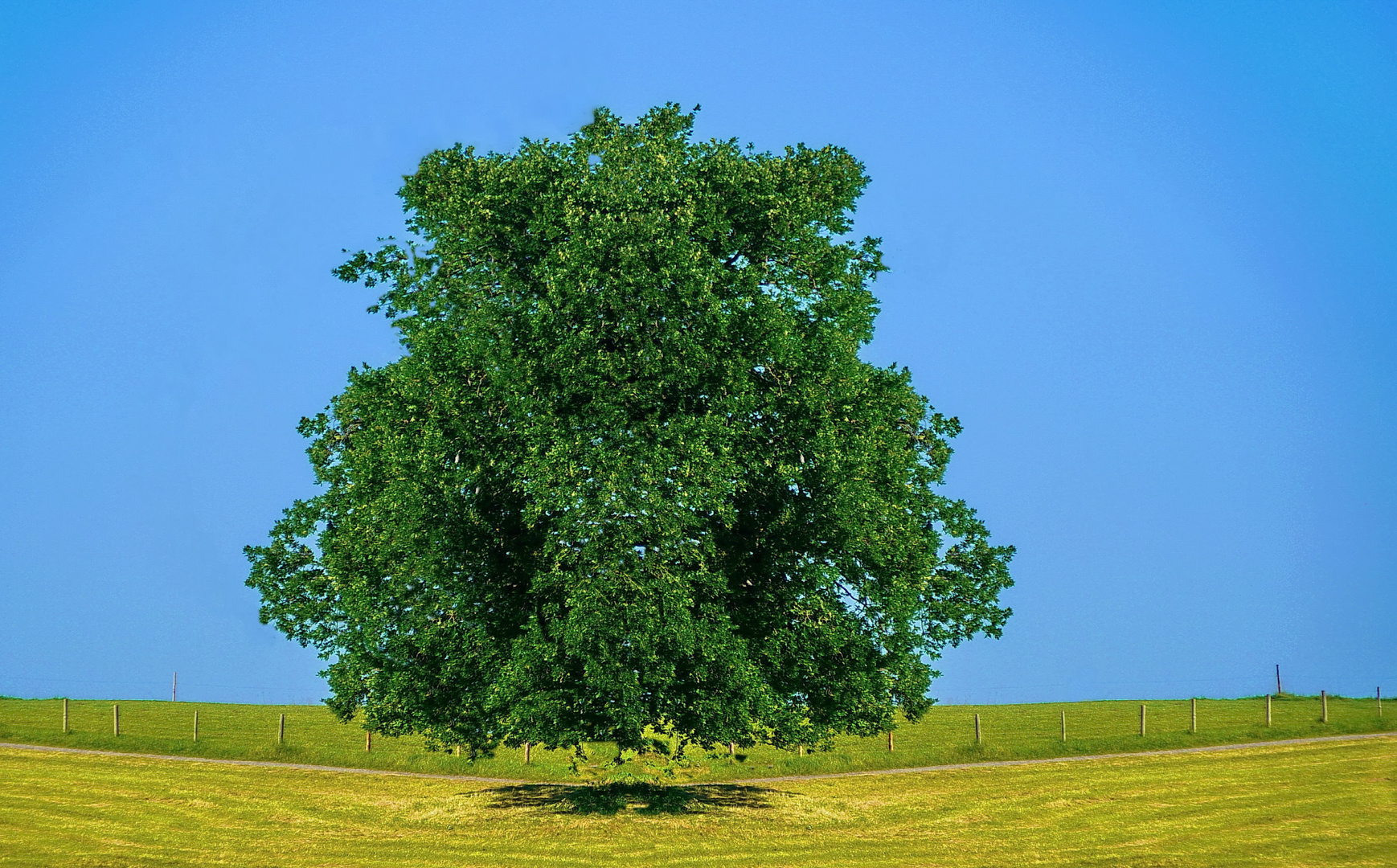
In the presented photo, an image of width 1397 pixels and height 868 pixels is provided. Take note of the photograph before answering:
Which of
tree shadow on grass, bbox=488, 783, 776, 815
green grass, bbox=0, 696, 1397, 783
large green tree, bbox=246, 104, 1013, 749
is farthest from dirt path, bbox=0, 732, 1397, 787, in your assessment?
large green tree, bbox=246, 104, 1013, 749

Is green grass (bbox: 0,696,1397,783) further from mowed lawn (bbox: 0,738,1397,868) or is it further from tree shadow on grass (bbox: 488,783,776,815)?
mowed lawn (bbox: 0,738,1397,868)

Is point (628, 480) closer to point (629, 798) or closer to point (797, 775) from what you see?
point (629, 798)

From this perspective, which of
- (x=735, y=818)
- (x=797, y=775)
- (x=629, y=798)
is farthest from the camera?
(x=797, y=775)

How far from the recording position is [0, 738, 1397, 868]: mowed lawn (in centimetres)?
3172

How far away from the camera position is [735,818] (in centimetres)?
3631

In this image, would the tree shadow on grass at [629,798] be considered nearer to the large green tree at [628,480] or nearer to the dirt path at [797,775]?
the dirt path at [797,775]

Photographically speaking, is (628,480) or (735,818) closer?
(628,480)

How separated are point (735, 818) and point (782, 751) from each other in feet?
53.9

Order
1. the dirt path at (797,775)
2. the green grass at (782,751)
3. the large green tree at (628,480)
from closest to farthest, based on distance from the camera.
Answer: the large green tree at (628,480) → the dirt path at (797,775) → the green grass at (782,751)

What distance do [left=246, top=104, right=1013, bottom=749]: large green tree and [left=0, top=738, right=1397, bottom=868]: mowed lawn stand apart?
141 inches

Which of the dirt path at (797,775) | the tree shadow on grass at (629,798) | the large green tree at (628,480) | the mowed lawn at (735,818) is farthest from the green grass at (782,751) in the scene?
the large green tree at (628,480)

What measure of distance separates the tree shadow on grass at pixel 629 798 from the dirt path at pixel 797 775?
332 centimetres

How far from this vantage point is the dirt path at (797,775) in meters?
47.0

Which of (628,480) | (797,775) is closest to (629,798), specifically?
(797,775)
